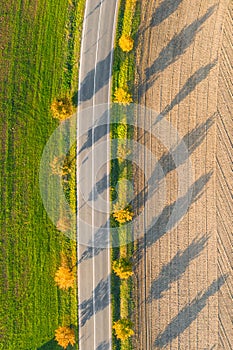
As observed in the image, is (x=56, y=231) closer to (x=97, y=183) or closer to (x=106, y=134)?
(x=97, y=183)

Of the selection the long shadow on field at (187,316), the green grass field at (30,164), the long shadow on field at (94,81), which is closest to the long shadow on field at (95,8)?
the green grass field at (30,164)

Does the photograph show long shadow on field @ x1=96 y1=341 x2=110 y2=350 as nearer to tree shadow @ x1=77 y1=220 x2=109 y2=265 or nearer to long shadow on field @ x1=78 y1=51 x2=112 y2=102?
tree shadow @ x1=77 y1=220 x2=109 y2=265

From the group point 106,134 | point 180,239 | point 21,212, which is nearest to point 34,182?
point 21,212

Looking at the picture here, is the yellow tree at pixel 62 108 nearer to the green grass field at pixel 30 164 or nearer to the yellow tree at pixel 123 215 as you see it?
the green grass field at pixel 30 164

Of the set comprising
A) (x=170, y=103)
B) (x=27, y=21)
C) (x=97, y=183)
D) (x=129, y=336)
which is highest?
(x=27, y=21)

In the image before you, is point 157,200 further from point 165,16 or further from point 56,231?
point 165,16

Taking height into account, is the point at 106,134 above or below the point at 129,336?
above

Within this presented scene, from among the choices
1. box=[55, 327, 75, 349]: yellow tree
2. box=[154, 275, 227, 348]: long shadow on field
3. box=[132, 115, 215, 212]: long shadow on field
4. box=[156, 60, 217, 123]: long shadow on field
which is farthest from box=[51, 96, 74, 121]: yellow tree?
box=[154, 275, 227, 348]: long shadow on field

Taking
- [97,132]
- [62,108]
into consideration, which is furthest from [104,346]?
[62,108]
